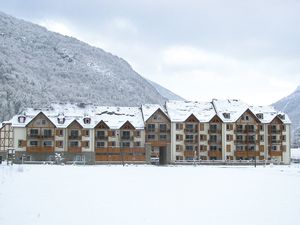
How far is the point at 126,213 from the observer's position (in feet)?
68.4

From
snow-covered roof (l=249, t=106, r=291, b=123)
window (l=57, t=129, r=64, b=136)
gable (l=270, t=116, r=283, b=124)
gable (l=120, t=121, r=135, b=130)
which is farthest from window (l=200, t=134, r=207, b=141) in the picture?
window (l=57, t=129, r=64, b=136)

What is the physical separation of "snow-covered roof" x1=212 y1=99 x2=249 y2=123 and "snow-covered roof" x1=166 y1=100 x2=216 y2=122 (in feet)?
4.82

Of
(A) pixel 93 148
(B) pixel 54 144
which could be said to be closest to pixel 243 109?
(A) pixel 93 148

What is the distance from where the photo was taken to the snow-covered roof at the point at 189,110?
307ft

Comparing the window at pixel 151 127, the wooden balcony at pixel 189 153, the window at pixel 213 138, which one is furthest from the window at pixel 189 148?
the window at pixel 151 127

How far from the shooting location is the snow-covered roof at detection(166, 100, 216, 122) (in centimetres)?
9350

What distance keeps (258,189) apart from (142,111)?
64.7 metres

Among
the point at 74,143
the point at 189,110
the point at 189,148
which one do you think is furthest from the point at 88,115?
the point at 189,148

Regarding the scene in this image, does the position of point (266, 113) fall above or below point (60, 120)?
Answer: above

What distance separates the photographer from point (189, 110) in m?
95.6

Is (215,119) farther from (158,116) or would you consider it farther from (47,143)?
(47,143)

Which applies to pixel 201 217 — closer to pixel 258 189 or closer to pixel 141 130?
pixel 258 189

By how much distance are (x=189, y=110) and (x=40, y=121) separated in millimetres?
31061

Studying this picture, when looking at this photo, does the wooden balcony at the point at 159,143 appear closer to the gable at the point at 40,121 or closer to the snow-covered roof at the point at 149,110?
the snow-covered roof at the point at 149,110
